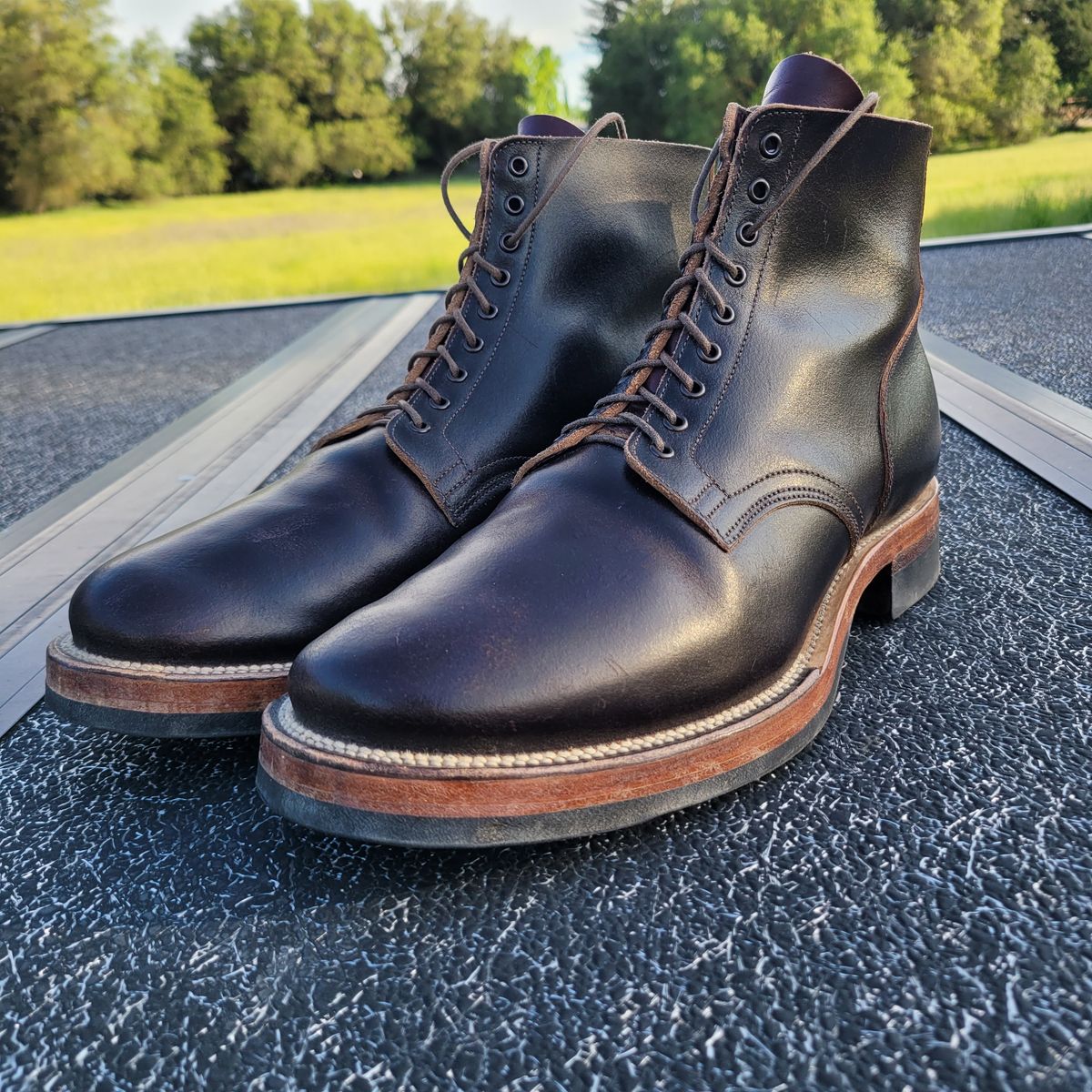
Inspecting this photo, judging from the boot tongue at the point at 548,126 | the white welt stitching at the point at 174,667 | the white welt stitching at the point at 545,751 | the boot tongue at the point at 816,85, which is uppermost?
the boot tongue at the point at 816,85

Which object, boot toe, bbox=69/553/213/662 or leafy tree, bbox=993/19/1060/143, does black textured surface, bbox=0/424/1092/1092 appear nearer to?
boot toe, bbox=69/553/213/662

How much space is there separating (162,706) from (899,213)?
2.22 feet

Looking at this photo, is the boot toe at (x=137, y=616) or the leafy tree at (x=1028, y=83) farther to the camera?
the leafy tree at (x=1028, y=83)

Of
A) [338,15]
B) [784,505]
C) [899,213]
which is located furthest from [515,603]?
[338,15]

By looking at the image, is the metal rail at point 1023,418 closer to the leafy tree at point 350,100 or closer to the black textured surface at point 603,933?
the black textured surface at point 603,933

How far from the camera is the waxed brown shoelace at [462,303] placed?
0.81 metres

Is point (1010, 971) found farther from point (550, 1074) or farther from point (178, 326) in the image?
point (178, 326)

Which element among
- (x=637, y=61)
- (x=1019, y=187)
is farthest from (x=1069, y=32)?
(x=637, y=61)

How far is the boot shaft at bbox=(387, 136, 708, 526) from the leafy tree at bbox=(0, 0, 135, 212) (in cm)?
1293

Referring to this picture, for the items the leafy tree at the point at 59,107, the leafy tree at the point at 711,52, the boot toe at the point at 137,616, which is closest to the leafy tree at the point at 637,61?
the leafy tree at the point at 711,52

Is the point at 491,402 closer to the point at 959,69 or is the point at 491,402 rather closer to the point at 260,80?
the point at 959,69

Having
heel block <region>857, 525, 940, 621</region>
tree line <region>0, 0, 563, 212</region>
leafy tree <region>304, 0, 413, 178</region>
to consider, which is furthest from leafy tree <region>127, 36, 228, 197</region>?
heel block <region>857, 525, 940, 621</region>

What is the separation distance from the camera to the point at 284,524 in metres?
0.74

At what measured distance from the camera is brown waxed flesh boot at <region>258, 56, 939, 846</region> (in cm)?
52
